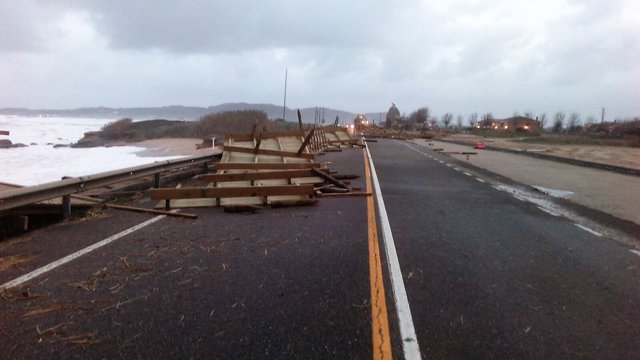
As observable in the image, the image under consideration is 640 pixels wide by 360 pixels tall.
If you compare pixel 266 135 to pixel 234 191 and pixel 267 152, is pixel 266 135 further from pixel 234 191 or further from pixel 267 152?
pixel 234 191

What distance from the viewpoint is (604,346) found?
3.83 m

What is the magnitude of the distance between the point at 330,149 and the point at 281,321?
27.2 metres

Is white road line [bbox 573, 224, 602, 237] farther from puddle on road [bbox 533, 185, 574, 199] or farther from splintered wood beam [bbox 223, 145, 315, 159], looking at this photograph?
splintered wood beam [bbox 223, 145, 315, 159]

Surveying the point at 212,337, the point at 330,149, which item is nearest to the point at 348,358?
the point at 212,337

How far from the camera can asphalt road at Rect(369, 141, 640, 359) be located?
3828 millimetres

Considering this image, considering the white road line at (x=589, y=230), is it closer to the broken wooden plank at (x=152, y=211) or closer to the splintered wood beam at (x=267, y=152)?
the broken wooden plank at (x=152, y=211)

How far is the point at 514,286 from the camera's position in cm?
523

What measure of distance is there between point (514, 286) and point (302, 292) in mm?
2490

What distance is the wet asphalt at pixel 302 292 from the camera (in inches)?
146

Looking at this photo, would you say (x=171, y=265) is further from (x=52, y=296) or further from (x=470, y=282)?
(x=470, y=282)

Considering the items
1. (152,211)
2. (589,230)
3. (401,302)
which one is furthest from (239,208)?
(589,230)

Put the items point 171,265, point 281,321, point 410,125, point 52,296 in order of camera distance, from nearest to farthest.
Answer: point 281,321 < point 52,296 < point 171,265 < point 410,125

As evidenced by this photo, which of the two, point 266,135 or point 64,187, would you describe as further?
point 266,135

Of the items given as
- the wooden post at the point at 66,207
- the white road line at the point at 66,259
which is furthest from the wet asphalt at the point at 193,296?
the wooden post at the point at 66,207
